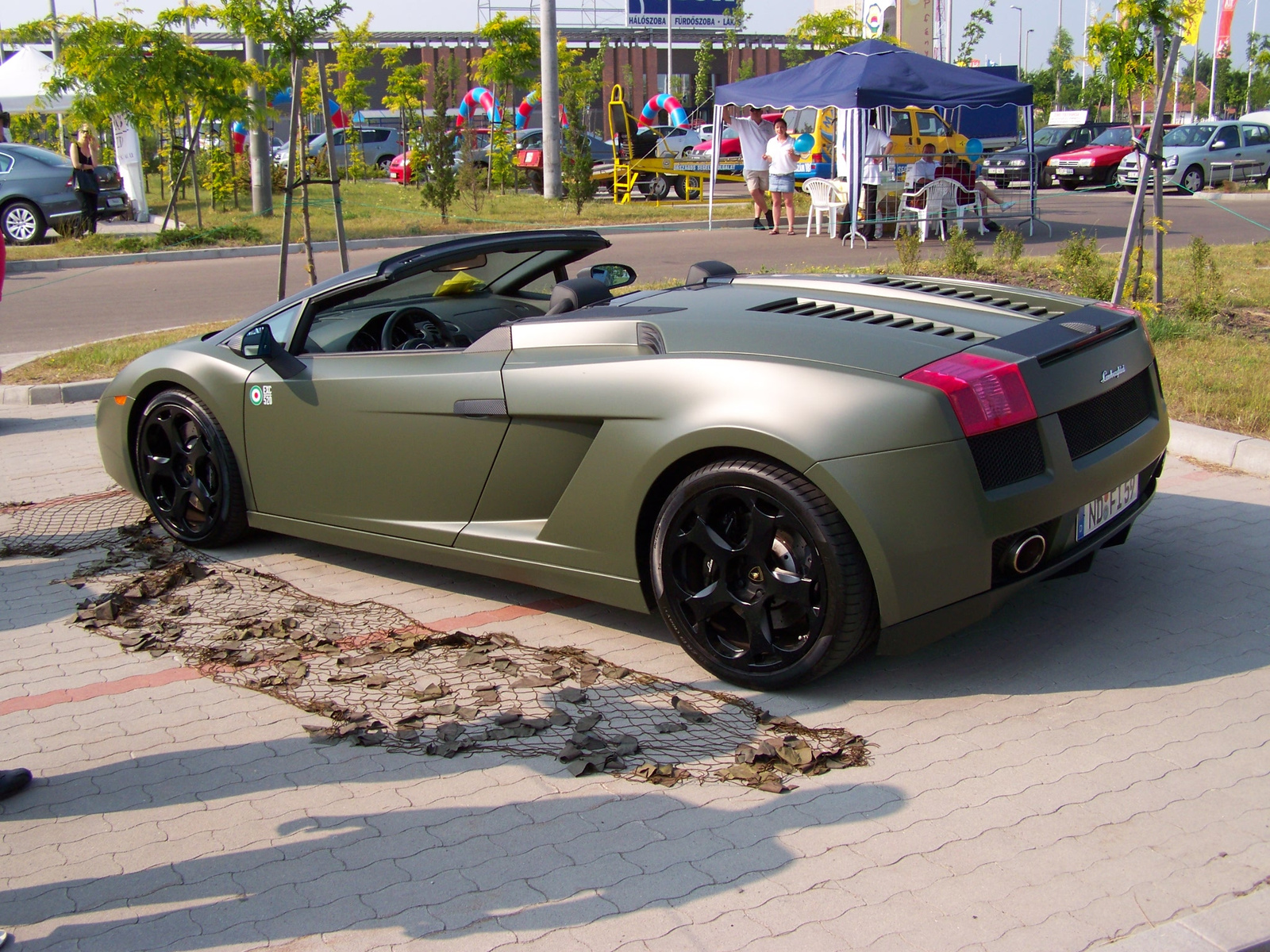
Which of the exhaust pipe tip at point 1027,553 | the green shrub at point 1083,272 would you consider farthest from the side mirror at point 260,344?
the green shrub at point 1083,272

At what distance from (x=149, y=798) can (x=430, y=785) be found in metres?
0.78

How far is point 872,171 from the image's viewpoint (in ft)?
57.7

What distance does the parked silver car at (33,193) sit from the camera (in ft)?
63.7

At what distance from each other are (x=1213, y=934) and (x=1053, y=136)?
116 ft

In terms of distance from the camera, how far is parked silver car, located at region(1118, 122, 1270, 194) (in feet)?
91.2

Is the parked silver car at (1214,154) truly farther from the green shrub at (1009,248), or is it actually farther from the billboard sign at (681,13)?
the billboard sign at (681,13)

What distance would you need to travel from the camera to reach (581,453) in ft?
12.9

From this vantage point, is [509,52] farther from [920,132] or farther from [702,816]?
[702,816]

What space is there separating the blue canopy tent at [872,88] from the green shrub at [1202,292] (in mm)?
7057

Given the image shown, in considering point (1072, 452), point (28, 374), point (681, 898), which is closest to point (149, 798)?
point (681, 898)

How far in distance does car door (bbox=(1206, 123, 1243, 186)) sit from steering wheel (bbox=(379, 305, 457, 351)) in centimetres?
2812

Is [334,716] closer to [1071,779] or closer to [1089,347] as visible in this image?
[1071,779]

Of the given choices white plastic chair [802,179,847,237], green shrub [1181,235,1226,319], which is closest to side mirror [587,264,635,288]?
green shrub [1181,235,1226,319]

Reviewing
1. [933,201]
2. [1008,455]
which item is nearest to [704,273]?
[1008,455]
